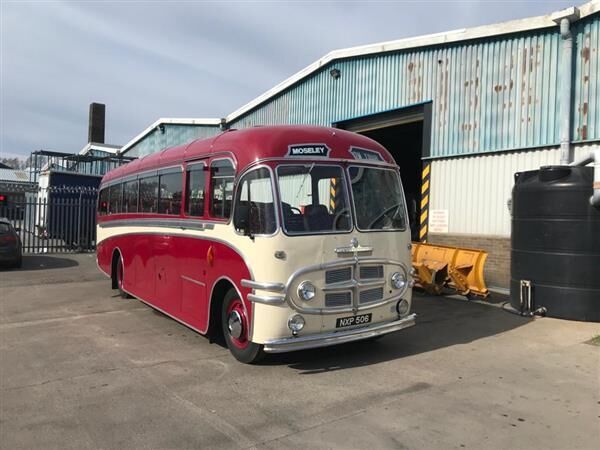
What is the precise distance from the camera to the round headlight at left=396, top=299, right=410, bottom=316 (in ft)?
21.2

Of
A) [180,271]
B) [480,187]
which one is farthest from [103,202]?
[480,187]

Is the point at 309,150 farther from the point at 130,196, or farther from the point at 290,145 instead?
the point at 130,196

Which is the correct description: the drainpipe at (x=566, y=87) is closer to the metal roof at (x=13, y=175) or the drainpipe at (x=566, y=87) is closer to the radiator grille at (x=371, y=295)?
the radiator grille at (x=371, y=295)

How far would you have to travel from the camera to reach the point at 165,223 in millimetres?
7988

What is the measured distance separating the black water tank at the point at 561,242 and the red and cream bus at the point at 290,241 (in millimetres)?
3285

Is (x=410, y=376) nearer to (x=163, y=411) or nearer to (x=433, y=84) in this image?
(x=163, y=411)

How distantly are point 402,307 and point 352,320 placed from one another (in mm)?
863

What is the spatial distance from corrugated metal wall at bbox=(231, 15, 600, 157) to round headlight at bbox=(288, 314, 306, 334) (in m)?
7.43

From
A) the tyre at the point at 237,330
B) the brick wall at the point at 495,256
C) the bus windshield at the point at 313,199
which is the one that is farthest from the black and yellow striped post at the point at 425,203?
the tyre at the point at 237,330

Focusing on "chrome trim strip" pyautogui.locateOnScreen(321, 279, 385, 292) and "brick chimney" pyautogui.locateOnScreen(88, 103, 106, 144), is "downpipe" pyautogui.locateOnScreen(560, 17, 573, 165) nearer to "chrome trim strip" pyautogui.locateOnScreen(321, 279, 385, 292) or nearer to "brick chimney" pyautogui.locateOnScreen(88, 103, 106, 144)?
"chrome trim strip" pyautogui.locateOnScreen(321, 279, 385, 292)

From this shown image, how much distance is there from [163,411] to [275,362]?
1781mm

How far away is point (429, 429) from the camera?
4.33 metres

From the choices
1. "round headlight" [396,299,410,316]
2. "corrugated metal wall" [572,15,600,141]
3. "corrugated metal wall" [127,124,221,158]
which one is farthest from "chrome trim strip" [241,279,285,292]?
"corrugated metal wall" [127,124,221,158]

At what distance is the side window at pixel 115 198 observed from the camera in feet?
34.9
